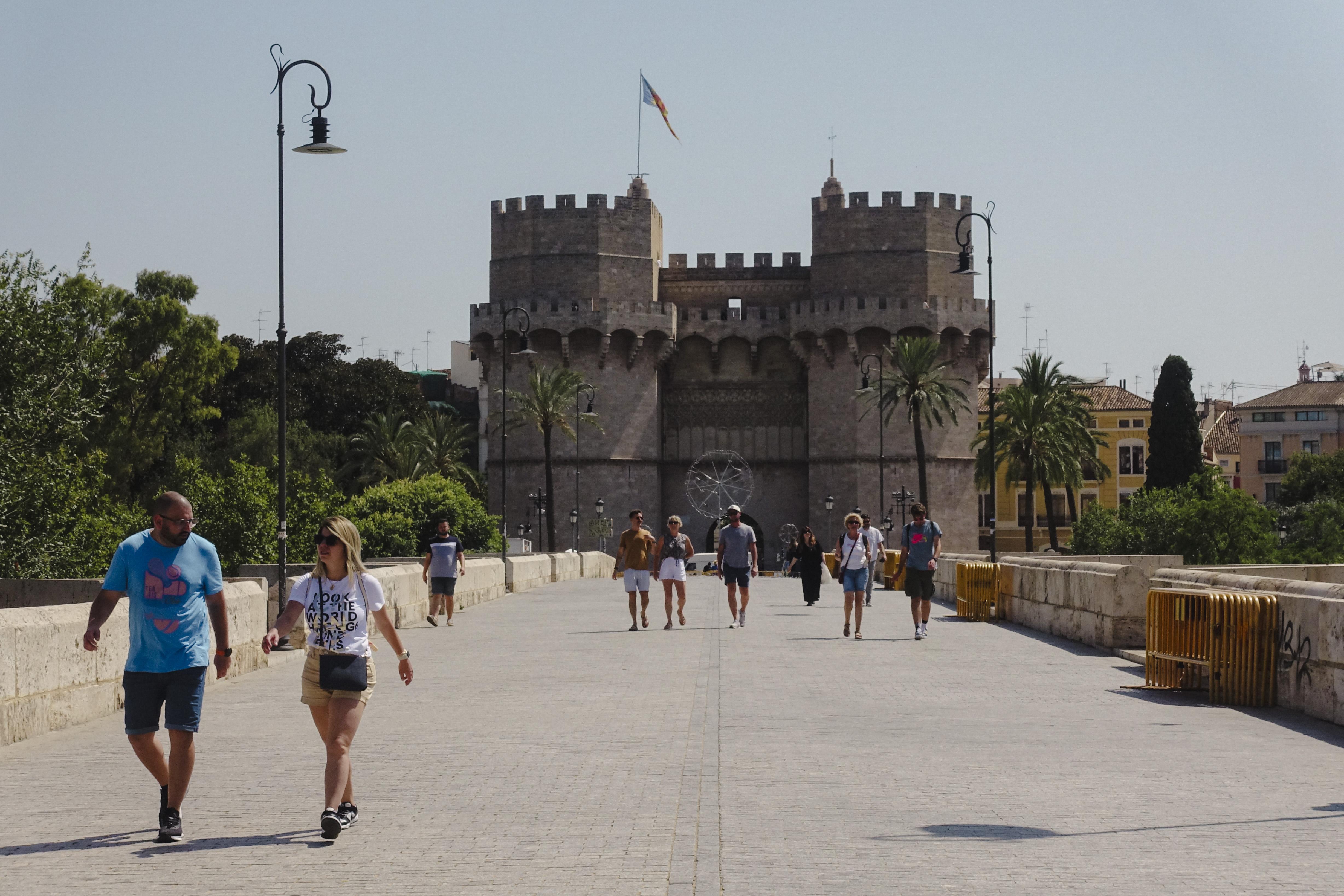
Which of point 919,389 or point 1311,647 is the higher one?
point 919,389

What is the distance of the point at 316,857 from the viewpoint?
20.2ft

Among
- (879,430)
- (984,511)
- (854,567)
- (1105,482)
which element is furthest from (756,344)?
(854,567)

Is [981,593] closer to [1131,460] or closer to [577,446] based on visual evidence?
[577,446]

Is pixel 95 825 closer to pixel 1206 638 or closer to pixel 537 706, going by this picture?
pixel 537 706

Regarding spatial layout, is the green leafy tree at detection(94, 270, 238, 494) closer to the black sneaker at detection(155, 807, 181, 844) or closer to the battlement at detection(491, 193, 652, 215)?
the battlement at detection(491, 193, 652, 215)

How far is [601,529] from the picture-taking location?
63000 mm

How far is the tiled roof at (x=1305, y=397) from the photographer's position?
88.4 meters

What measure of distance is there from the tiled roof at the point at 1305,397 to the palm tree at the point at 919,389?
33.6 m

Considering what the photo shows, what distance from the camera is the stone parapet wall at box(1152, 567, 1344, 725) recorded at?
10.0 metres

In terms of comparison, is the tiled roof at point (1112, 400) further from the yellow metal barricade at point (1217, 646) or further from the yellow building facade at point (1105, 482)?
the yellow metal barricade at point (1217, 646)

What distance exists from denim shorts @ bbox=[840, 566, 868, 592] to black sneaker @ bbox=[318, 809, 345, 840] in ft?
38.7

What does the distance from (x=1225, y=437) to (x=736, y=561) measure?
81.1 metres

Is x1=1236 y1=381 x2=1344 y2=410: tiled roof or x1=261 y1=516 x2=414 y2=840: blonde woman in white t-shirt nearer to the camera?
x1=261 y1=516 x2=414 y2=840: blonde woman in white t-shirt

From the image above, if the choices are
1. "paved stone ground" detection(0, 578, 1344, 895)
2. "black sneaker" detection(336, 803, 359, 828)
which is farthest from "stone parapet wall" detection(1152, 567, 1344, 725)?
"black sneaker" detection(336, 803, 359, 828)
